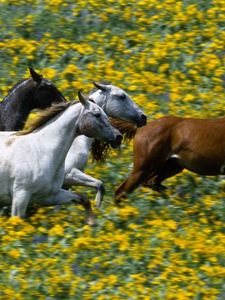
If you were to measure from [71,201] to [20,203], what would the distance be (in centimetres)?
55

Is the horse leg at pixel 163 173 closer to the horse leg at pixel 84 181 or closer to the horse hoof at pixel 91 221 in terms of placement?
the horse leg at pixel 84 181

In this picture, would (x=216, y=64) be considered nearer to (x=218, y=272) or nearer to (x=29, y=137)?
(x=29, y=137)

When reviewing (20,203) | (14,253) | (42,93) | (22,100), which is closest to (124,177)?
(42,93)

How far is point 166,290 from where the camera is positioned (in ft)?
35.7

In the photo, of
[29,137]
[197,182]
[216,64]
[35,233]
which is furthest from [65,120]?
[216,64]

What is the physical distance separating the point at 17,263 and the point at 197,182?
10.9 ft

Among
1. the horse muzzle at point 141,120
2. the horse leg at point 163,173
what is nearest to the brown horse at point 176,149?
the horse leg at point 163,173

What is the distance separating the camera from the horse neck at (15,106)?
44.5 ft

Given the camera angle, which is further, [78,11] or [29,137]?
[78,11]

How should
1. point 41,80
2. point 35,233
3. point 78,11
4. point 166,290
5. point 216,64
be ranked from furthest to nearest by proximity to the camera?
point 78,11, point 216,64, point 41,80, point 35,233, point 166,290

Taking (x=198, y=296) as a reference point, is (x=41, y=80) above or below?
above

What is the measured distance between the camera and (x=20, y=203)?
1218 centimetres

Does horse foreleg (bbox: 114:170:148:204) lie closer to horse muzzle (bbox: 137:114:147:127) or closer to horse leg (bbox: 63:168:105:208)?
horse leg (bbox: 63:168:105:208)

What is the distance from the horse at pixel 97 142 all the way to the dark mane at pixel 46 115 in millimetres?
850
